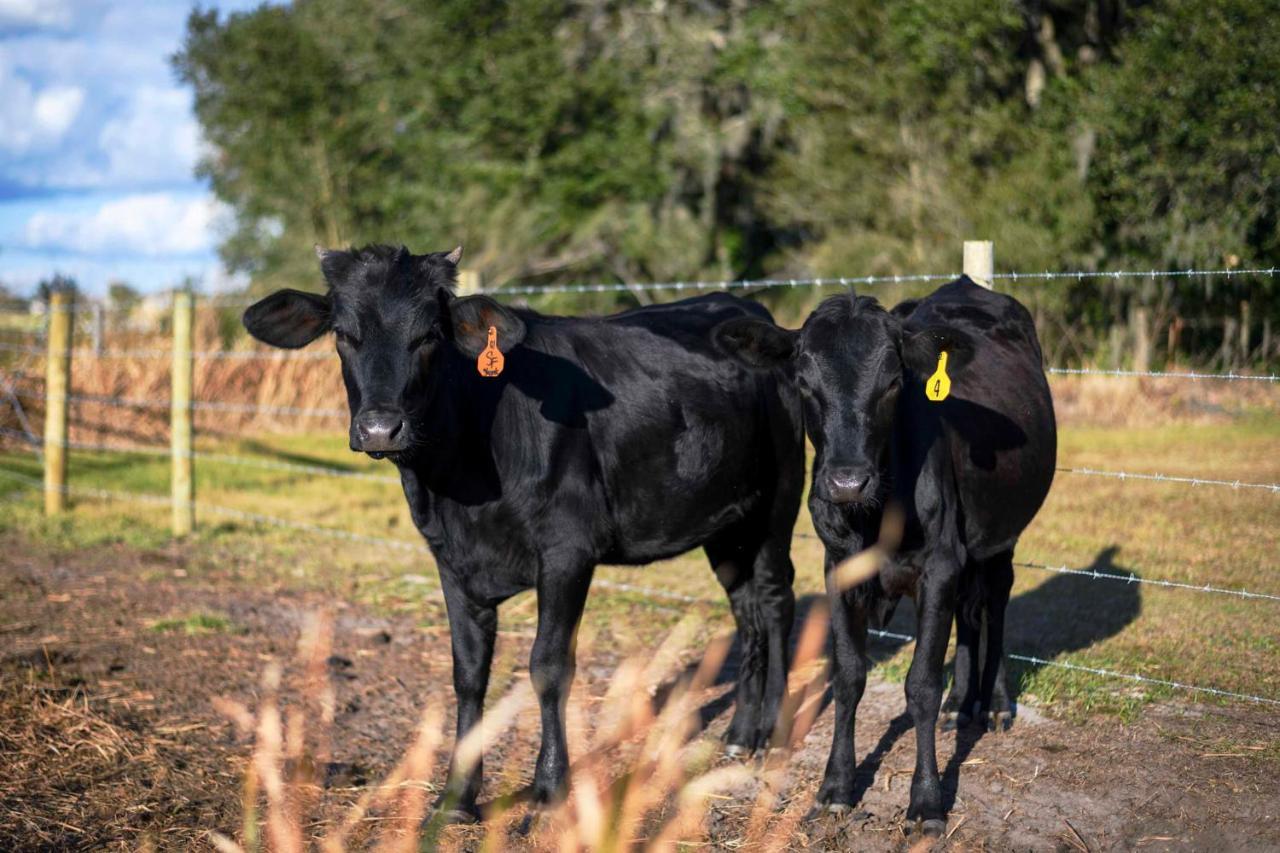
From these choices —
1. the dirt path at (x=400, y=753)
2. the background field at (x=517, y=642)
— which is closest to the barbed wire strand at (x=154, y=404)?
the background field at (x=517, y=642)

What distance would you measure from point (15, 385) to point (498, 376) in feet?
37.8

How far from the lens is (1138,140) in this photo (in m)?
18.2

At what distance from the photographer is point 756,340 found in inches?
195

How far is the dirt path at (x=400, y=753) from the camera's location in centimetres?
437

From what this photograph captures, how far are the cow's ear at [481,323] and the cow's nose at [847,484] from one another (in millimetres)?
1267

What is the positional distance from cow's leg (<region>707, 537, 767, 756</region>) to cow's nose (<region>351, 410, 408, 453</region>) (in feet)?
6.40

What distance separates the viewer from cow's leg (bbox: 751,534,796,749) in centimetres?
553

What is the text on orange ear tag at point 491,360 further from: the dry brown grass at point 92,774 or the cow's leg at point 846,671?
the dry brown grass at point 92,774

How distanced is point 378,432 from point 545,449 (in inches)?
32.8

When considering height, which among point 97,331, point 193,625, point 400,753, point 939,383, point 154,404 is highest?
point 97,331

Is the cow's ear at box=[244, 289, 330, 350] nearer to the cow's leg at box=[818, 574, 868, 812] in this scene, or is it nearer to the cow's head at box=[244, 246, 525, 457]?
the cow's head at box=[244, 246, 525, 457]

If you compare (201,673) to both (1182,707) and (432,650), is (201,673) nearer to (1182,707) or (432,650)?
(432,650)

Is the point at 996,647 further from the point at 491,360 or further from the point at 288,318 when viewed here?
the point at 288,318

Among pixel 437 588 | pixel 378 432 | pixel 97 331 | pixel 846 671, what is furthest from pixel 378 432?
pixel 97 331
